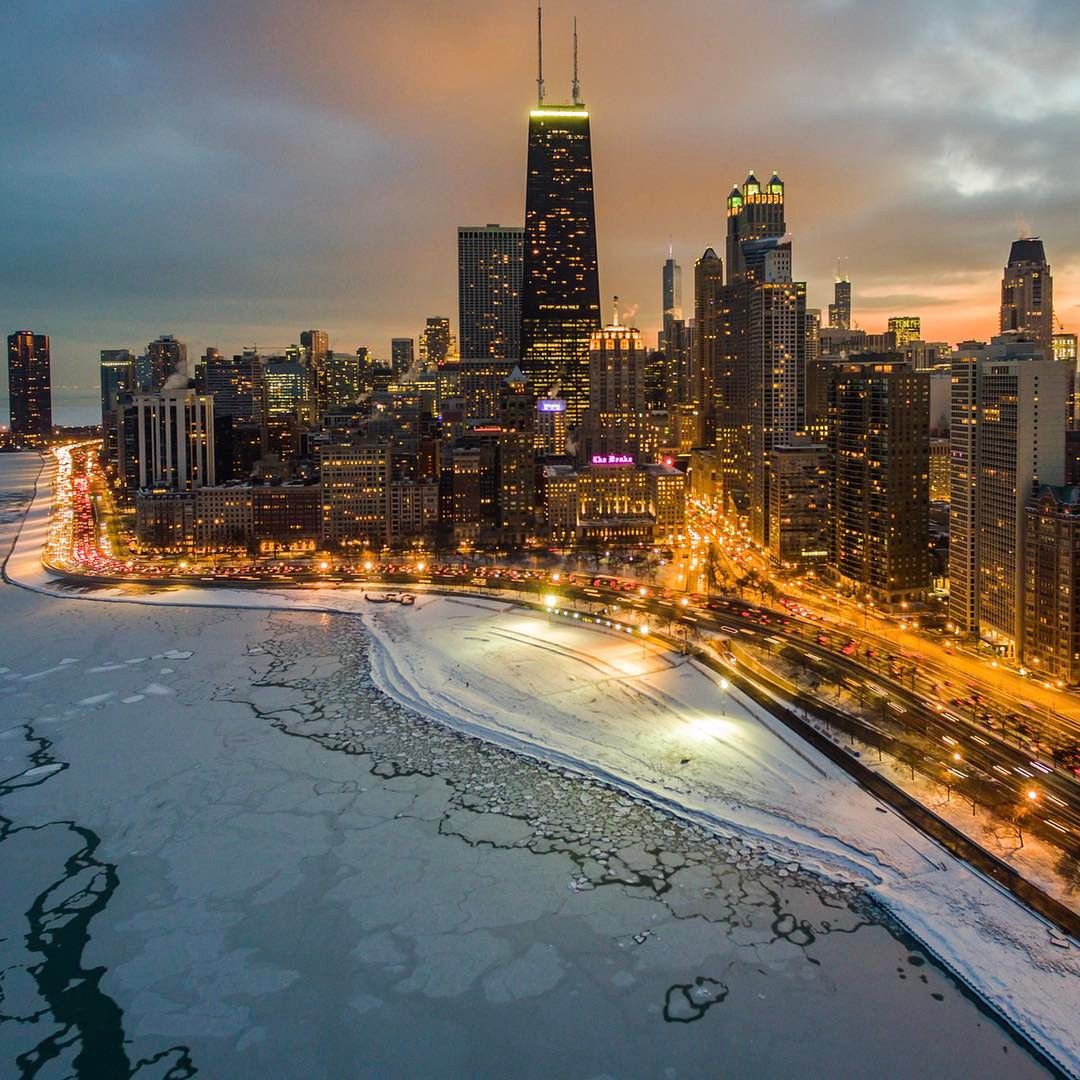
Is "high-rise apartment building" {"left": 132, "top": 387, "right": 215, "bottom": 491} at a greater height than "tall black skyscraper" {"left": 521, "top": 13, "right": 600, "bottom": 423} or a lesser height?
lesser

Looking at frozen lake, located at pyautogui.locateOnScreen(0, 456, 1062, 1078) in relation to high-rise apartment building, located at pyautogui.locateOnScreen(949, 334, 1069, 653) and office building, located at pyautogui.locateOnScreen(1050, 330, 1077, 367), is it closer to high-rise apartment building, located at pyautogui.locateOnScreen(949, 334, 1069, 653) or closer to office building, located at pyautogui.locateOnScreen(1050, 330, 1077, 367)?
high-rise apartment building, located at pyautogui.locateOnScreen(949, 334, 1069, 653)

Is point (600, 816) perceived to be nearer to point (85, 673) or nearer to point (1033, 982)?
point (1033, 982)

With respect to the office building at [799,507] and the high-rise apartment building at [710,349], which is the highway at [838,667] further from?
the high-rise apartment building at [710,349]

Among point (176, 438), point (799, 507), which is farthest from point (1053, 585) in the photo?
point (176, 438)

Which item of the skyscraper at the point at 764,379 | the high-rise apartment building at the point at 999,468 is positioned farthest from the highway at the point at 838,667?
the skyscraper at the point at 764,379

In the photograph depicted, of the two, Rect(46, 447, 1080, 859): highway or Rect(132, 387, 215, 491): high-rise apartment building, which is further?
Rect(132, 387, 215, 491): high-rise apartment building

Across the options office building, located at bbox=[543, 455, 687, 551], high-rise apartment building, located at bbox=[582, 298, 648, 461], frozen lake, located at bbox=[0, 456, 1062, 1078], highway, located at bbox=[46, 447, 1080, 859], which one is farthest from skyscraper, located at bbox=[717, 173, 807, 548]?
frozen lake, located at bbox=[0, 456, 1062, 1078]

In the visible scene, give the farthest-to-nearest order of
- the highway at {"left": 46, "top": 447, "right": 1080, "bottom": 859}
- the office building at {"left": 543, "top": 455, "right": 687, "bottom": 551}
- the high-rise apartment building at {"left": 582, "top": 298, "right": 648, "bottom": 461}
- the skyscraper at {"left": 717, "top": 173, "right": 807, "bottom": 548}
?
the high-rise apartment building at {"left": 582, "top": 298, "right": 648, "bottom": 461}, the skyscraper at {"left": 717, "top": 173, "right": 807, "bottom": 548}, the office building at {"left": 543, "top": 455, "right": 687, "bottom": 551}, the highway at {"left": 46, "top": 447, "right": 1080, "bottom": 859}
